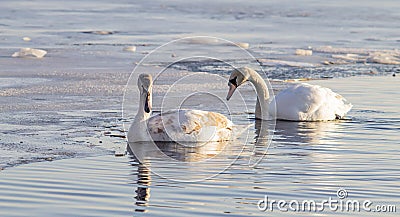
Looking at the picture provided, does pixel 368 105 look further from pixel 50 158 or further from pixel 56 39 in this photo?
pixel 56 39

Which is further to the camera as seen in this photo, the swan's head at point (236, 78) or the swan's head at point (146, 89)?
the swan's head at point (236, 78)

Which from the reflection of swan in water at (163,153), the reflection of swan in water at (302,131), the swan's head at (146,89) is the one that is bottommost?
the reflection of swan in water at (163,153)

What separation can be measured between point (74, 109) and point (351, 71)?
592cm

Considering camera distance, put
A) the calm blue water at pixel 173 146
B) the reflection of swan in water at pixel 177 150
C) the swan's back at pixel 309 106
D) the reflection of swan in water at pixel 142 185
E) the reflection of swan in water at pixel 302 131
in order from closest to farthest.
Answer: the reflection of swan in water at pixel 142 185, the calm blue water at pixel 173 146, the reflection of swan in water at pixel 177 150, the reflection of swan in water at pixel 302 131, the swan's back at pixel 309 106

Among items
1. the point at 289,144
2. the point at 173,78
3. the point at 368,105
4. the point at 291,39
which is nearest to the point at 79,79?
the point at 173,78

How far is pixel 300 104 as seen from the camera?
11102 mm

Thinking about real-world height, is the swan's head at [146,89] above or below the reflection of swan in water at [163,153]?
above

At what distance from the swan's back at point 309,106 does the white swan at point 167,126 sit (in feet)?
6.05

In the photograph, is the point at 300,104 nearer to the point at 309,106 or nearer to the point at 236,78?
the point at 309,106

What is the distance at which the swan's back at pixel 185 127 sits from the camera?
9195 mm

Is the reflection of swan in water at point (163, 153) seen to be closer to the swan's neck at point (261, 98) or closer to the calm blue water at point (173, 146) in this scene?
the calm blue water at point (173, 146)

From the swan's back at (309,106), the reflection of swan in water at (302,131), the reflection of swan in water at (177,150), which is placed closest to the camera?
the reflection of swan in water at (177,150)

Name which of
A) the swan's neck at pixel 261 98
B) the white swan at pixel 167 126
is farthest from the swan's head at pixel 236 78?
the white swan at pixel 167 126

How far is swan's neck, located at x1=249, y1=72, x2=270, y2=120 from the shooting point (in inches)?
440
